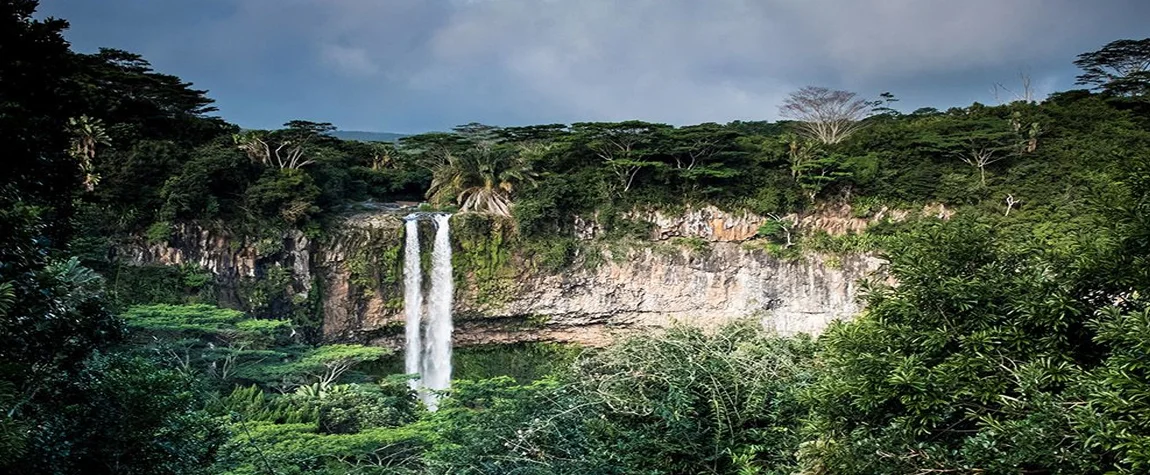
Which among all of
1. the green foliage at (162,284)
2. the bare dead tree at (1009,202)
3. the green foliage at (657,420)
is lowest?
the green foliage at (657,420)

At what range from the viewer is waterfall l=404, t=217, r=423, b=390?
18891 mm

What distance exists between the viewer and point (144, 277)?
1563 centimetres

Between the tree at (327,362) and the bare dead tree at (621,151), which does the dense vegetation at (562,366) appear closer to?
the tree at (327,362)

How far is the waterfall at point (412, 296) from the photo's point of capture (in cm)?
1889

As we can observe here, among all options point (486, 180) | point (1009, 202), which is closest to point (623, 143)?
point (486, 180)

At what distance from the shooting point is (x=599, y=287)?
2009cm

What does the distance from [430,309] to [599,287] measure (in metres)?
5.13

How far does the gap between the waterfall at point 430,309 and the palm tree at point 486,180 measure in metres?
1.44

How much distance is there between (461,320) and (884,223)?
511 inches

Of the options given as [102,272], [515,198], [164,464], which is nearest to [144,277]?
[102,272]

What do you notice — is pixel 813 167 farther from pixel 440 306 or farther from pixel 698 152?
pixel 440 306

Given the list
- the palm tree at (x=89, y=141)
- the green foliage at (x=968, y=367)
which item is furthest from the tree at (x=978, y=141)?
the palm tree at (x=89, y=141)

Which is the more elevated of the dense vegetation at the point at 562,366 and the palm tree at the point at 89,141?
the palm tree at the point at 89,141

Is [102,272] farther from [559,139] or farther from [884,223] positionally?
[884,223]
